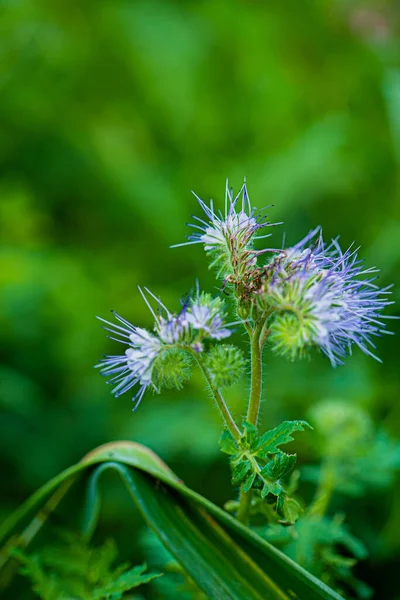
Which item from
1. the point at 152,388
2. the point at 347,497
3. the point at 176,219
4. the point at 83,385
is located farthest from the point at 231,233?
the point at 176,219

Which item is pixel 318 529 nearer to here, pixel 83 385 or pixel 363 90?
pixel 83 385

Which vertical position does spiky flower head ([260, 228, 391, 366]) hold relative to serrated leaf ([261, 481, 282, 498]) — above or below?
above

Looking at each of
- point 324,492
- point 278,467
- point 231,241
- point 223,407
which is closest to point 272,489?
point 278,467

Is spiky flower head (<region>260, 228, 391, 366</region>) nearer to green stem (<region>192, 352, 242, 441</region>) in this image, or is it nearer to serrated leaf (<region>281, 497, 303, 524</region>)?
green stem (<region>192, 352, 242, 441</region>)

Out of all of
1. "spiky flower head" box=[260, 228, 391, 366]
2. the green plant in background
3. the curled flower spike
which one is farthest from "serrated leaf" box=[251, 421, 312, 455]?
the curled flower spike

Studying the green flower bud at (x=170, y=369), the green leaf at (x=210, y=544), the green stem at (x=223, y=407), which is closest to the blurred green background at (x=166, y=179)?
the green leaf at (x=210, y=544)

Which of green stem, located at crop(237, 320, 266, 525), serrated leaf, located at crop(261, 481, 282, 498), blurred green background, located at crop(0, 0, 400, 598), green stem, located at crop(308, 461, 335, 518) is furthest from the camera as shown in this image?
blurred green background, located at crop(0, 0, 400, 598)
